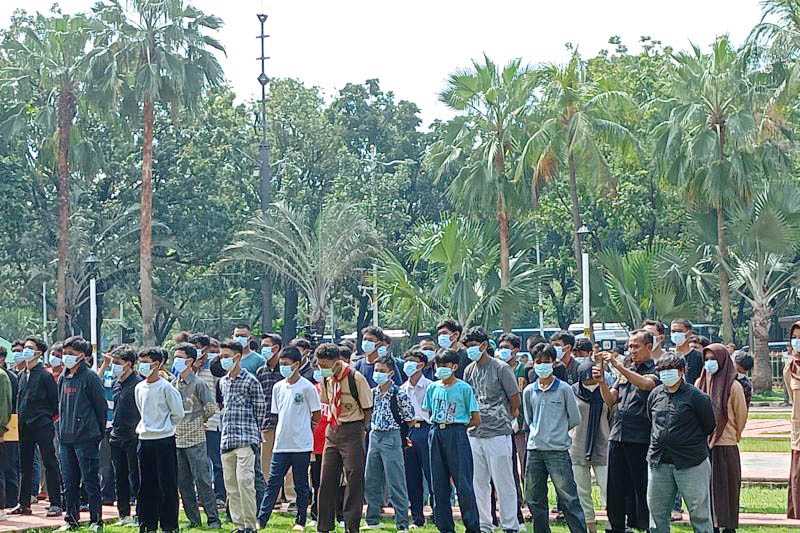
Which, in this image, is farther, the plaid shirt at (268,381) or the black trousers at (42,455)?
the black trousers at (42,455)

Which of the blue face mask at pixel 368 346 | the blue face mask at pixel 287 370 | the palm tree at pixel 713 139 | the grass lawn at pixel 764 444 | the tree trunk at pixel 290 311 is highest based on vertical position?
the palm tree at pixel 713 139

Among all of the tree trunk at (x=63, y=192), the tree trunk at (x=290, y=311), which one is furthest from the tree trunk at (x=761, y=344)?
the tree trunk at (x=63, y=192)

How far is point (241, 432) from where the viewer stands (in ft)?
41.7

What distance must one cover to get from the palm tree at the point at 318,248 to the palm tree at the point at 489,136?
3.93 metres

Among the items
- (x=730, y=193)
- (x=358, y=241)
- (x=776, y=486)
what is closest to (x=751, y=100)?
(x=730, y=193)

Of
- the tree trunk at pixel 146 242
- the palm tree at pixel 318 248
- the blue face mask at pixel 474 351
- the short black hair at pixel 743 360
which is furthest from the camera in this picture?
the palm tree at pixel 318 248

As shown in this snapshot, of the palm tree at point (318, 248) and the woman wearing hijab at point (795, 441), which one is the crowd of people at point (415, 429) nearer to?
the woman wearing hijab at point (795, 441)

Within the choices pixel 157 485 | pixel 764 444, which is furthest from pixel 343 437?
pixel 764 444

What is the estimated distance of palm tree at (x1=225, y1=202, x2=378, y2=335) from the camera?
41344 millimetres

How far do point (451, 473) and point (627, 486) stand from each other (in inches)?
65.3

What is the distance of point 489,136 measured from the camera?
127 feet

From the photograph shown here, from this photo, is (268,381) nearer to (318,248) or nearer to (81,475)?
(81,475)

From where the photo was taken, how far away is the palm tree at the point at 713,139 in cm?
3756

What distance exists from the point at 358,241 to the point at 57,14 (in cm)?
1601
